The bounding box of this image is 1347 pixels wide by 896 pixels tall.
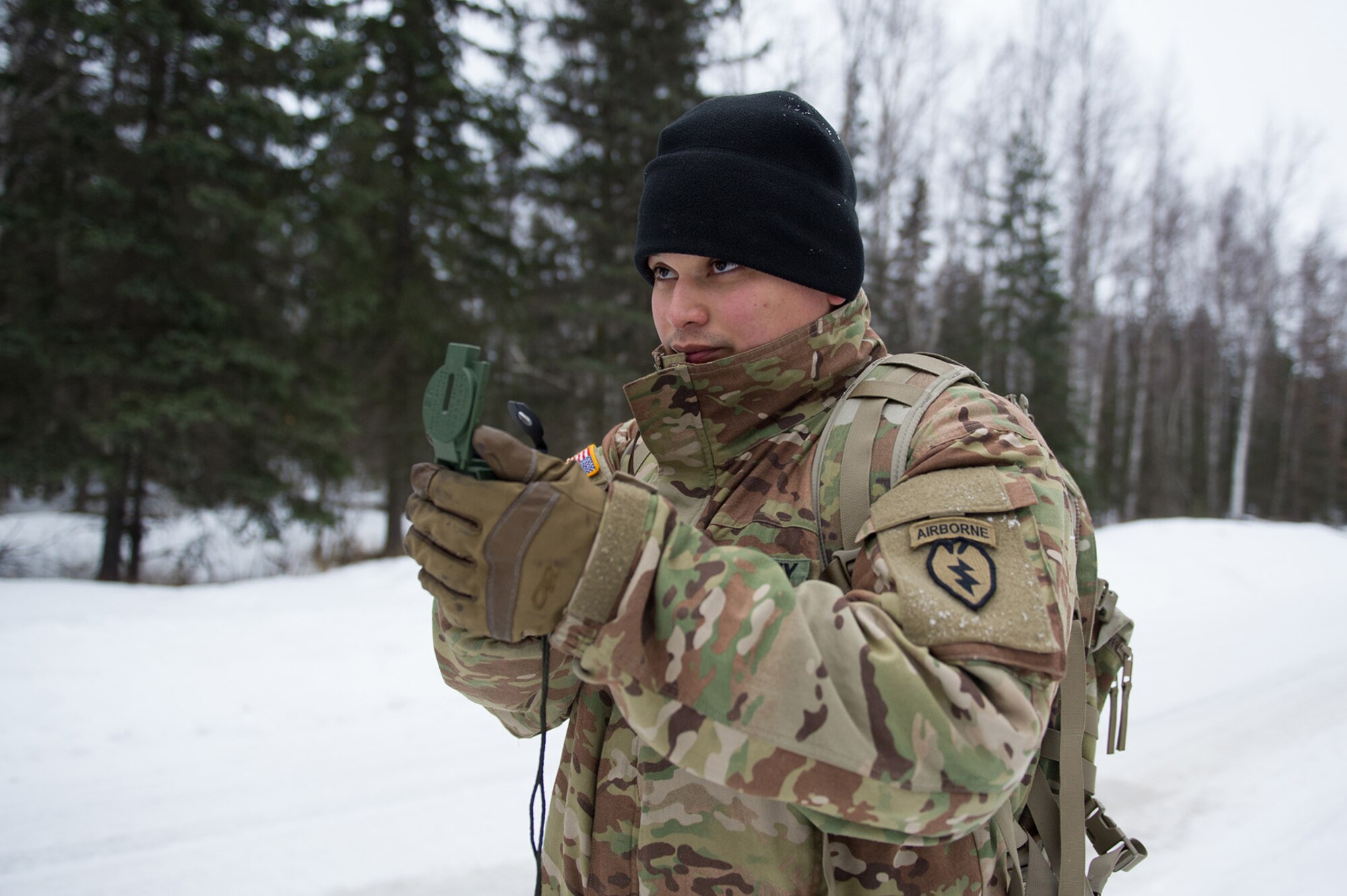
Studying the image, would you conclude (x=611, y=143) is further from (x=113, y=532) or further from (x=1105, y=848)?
(x=1105, y=848)

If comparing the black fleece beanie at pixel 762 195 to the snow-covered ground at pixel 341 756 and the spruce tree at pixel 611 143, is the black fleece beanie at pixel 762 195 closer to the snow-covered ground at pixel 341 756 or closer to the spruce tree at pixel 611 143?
the snow-covered ground at pixel 341 756

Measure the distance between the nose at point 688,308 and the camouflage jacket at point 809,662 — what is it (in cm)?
9

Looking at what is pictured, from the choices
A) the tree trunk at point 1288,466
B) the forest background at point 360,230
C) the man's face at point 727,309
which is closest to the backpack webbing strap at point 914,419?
the man's face at point 727,309

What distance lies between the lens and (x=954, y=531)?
3.29 feet

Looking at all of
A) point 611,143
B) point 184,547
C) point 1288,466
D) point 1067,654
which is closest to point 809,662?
point 1067,654

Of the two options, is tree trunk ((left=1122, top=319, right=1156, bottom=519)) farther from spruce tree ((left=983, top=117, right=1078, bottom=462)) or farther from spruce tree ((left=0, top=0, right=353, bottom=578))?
spruce tree ((left=0, top=0, right=353, bottom=578))

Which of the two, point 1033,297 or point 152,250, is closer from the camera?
point 152,250

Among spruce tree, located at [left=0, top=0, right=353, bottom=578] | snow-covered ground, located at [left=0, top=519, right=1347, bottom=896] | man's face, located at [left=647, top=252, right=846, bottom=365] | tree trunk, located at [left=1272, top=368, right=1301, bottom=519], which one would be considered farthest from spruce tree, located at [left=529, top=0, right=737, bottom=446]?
tree trunk, located at [left=1272, top=368, right=1301, bottom=519]

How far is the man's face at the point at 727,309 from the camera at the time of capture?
4.66ft

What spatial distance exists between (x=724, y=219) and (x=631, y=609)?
818 millimetres

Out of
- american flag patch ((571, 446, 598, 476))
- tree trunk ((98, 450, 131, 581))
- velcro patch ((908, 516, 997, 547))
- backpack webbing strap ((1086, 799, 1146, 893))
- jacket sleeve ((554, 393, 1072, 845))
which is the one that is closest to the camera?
jacket sleeve ((554, 393, 1072, 845))

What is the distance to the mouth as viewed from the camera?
1.43 meters

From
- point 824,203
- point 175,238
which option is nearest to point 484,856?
point 824,203

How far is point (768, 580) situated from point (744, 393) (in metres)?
0.53
